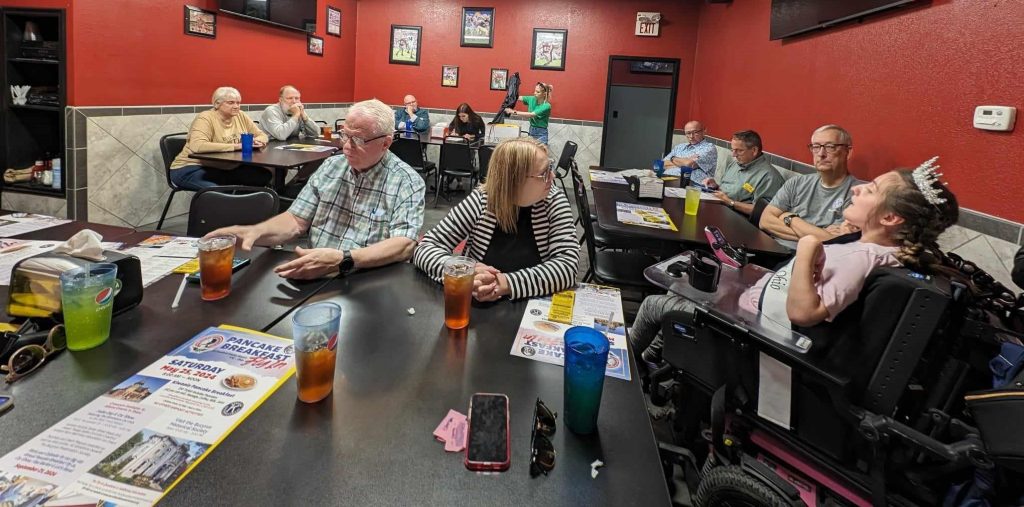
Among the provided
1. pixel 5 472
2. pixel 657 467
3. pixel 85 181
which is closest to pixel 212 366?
pixel 5 472

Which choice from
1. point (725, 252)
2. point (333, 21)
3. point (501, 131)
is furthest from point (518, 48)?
point (725, 252)

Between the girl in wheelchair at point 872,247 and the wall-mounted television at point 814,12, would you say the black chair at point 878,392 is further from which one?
the wall-mounted television at point 814,12

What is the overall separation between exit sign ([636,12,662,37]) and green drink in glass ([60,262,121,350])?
7908mm

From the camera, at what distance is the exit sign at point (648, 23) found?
7.68 m

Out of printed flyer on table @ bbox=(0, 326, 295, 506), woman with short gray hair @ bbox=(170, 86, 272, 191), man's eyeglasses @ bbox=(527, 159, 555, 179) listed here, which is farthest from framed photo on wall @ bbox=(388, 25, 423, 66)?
printed flyer on table @ bbox=(0, 326, 295, 506)

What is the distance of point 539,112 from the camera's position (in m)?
7.24

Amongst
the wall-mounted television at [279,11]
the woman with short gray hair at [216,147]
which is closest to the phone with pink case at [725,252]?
the woman with short gray hair at [216,147]

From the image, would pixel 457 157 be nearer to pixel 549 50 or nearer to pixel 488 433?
pixel 549 50

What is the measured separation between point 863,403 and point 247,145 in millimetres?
4152

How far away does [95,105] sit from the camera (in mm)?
4168

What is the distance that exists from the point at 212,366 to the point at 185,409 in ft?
0.48

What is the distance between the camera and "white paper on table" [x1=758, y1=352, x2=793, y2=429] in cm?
138

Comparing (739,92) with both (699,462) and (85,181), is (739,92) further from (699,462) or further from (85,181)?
(85,181)

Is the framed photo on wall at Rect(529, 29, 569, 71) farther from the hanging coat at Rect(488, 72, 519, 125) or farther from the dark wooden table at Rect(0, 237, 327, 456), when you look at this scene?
the dark wooden table at Rect(0, 237, 327, 456)
